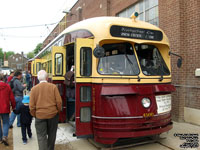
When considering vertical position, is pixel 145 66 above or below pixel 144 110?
above

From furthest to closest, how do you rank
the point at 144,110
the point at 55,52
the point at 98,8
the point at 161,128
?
the point at 98,8
the point at 55,52
the point at 161,128
the point at 144,110

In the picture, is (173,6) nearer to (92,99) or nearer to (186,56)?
(186,56)

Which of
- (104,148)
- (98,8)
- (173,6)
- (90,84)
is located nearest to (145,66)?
(90,84)

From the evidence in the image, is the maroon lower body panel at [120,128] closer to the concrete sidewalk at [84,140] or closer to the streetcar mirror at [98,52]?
the concrete sidewalk at [84,140]

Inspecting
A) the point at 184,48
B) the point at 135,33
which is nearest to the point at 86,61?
the point at 135,33

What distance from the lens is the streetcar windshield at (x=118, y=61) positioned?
4340mm

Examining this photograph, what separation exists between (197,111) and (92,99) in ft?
13.2

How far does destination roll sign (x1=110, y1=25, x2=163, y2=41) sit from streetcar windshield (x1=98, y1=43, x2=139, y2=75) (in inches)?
9.5

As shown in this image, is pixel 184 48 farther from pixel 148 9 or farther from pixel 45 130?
pixel 45 130

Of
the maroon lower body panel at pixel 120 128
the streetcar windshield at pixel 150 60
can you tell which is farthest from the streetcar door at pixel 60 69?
the streetcar windshield at pixel 150 60

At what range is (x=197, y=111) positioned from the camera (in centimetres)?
649

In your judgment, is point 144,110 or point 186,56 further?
point 186,56

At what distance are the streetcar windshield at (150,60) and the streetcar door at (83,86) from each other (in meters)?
1.20

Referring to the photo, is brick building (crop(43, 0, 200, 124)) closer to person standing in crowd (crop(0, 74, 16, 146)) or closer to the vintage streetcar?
the vintage streetcar
